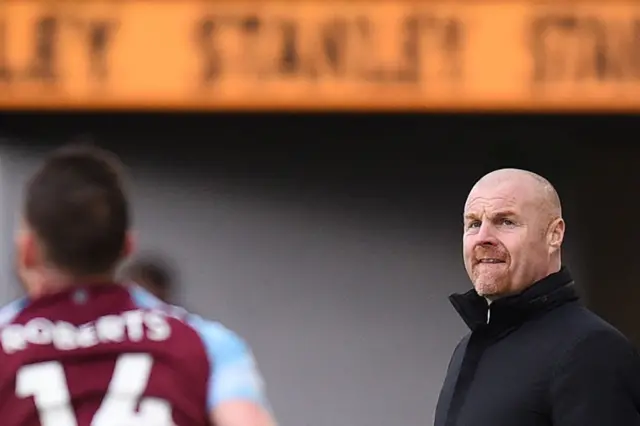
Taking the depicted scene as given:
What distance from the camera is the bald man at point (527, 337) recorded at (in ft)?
10.4

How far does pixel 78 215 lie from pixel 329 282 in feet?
19.4

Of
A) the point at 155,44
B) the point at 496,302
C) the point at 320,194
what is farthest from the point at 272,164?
the point at 496,302

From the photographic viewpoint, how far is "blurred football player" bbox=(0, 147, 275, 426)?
2.42 meters

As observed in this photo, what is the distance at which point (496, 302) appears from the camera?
3.48 metres

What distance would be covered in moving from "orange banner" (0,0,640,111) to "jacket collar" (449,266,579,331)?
156 inches

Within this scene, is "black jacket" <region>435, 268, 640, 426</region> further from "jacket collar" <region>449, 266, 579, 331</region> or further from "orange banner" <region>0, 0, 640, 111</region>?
"orange banner" <region>0, 0, 640, 111</region>

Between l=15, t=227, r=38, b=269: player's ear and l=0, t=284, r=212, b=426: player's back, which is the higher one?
l=15, t=227, r=38, b=269: player's ear

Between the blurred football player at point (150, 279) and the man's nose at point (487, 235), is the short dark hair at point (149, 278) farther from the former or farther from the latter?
the man's nose at point (487, 235)

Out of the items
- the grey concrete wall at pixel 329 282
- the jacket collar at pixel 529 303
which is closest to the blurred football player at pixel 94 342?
the jacket collar at pixel 529 303

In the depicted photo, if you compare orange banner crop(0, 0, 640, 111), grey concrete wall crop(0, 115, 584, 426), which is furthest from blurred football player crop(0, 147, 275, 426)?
grey concrete wall crop(0, 115, 584, 426)

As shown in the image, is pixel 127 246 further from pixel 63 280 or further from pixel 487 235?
pixel 487 235

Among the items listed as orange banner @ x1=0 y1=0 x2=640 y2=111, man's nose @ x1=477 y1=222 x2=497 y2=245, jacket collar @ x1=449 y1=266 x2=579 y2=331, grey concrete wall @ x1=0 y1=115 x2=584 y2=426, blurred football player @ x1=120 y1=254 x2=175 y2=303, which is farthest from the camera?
grey concrete wall @ x1=0 y1=115 x2=584 y2=426

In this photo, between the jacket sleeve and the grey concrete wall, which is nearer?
the jacket sleeve

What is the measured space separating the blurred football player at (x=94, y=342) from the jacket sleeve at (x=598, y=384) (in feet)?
3.16
